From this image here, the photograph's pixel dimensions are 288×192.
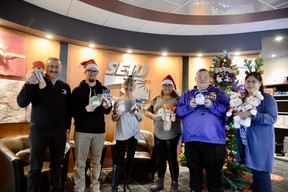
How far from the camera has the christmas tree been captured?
9.89 ft

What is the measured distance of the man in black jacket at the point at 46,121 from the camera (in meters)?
1.95

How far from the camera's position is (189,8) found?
3.20 meters

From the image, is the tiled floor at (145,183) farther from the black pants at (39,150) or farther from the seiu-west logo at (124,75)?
the seiu-west logo at (124,75)

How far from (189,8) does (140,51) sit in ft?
4.64

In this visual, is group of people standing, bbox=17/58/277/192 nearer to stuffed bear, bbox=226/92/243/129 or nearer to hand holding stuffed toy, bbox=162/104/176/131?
stuffed bear, bbox=226/92/243/129

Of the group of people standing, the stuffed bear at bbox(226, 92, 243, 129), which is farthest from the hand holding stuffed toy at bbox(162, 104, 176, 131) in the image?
the stuffed bear at bbox(226, 92, 243, 129)

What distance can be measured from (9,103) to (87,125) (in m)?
1.65

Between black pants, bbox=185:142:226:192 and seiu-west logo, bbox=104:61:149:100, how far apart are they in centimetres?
225

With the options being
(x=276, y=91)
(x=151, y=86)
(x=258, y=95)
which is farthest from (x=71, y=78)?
(x=276, y=91)

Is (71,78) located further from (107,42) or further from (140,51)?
(140,51)

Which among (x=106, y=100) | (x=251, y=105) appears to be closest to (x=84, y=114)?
(x=106, y=100)

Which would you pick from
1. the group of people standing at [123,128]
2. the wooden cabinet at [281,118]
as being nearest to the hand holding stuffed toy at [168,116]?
the group of people standing at [123,128]

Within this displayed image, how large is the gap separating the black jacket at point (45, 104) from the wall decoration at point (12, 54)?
4.83 ft

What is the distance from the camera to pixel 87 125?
228cm
